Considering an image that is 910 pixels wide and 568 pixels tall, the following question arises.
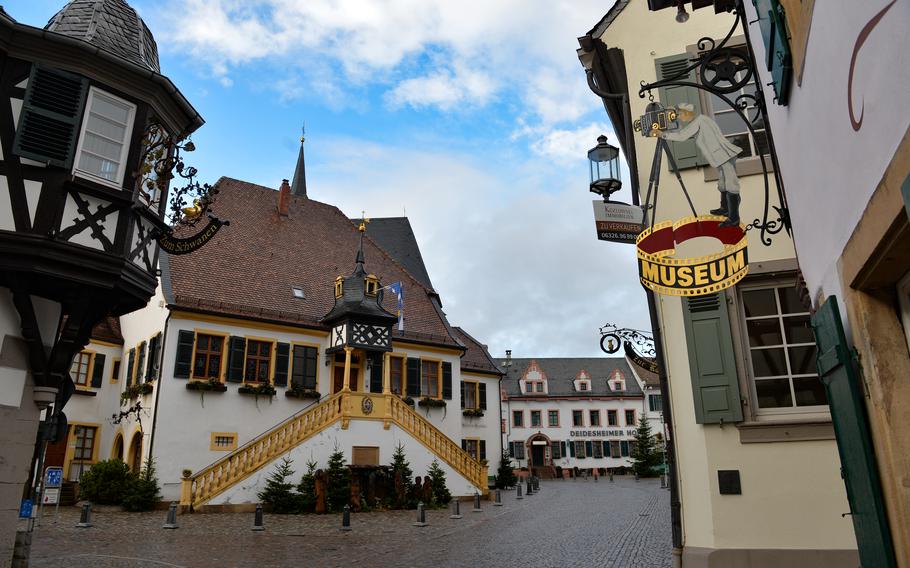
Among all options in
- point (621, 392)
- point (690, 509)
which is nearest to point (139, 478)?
point (690, 509)

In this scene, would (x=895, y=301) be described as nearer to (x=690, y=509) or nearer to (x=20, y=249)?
(x=690, y=509)

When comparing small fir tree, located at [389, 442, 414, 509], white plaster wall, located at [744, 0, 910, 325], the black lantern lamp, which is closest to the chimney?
small fir tree, located at [389, 442, 414, 509]

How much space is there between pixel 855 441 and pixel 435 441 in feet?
69.3

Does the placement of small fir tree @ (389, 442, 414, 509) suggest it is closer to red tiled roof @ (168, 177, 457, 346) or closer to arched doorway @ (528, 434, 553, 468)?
red tiled roof @ (168, 177, 457, 346)

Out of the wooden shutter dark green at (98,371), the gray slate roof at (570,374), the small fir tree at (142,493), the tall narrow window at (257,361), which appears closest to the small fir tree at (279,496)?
the small fir tree at (142,493)

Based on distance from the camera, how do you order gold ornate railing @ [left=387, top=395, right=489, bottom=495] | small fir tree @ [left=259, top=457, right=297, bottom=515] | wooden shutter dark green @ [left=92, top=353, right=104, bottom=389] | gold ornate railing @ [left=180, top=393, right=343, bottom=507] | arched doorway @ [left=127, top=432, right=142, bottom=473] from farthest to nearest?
wooden shutter dark green @ [left=92, top=353, right=104, bottom=389]
gold ornate railing @ [left=387, top=395, right=489, bottom=495]
arched doorway @ [left=127, top=432, right=142, bottom=473]
small fir tree @ [left=259, top=457, right=297, bottom=515]
gold ornate railing @ [left=180, top=393, right=343, bottom=507]

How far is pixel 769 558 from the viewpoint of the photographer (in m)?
7.32

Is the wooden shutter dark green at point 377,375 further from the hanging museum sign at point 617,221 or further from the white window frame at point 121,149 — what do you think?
the hanging museum sign at point 617,221

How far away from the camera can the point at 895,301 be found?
339 cm

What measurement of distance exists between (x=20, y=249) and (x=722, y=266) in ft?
29.1

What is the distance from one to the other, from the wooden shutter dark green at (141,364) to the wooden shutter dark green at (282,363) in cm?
447

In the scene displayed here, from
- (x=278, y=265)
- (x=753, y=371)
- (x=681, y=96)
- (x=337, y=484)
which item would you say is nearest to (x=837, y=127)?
(x=753, y=371)

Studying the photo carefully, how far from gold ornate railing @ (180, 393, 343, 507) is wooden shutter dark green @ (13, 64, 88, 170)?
11.7m

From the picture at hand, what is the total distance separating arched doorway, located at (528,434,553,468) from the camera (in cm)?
5609
